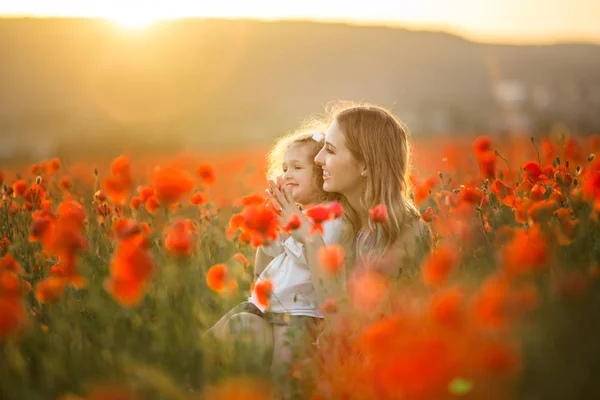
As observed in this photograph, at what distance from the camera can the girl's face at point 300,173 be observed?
358cm

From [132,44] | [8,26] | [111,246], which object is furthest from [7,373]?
[8,26]

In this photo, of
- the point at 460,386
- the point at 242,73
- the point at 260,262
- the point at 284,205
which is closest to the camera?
the point at 460,386

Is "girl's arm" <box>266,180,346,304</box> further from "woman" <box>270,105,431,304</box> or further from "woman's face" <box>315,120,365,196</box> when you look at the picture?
"woman's face" <box>315,120,365,196</box>

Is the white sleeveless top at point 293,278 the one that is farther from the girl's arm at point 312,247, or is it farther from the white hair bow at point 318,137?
the white hair bow at point 318,137

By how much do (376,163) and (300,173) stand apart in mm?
386

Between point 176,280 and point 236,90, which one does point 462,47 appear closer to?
point 236,90

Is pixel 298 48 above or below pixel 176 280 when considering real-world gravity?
above

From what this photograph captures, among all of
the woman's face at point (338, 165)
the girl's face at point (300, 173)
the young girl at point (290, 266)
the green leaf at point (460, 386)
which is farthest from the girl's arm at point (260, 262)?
the green leaf at point (460, 386)

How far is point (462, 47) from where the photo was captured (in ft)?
217

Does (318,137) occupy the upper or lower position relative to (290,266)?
upper

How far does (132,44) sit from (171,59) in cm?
586

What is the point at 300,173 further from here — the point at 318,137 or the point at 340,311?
the point at 340,311

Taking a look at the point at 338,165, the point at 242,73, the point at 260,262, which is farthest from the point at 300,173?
the point at 242,73

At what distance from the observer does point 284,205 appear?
312cm
